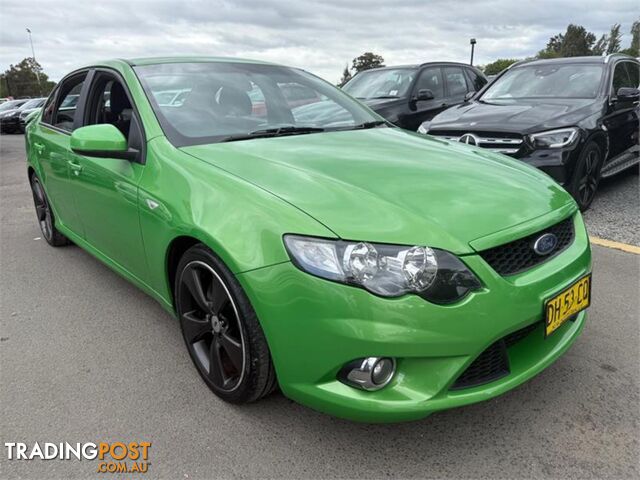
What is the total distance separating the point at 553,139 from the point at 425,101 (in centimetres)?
352

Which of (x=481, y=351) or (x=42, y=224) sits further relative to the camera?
(x=42, y=224)

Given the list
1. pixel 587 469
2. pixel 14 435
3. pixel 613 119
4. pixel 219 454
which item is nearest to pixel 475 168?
pixel 587 469

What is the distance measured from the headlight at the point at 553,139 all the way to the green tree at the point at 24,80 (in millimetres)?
72082

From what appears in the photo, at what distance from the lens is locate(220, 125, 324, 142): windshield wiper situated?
2.66m

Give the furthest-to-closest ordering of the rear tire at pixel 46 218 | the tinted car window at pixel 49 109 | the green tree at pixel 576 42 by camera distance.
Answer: the green tree at pixel 576 42
the rear tire at pixel 46 218
the tinted car window at pixel 49 109

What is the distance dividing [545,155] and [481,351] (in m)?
3.49

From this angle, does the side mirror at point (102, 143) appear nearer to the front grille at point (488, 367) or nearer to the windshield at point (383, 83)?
the front grille at point (488, 367)

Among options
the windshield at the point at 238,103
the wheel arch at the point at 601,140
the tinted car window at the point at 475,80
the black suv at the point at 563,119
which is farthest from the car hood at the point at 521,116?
the tinted car window at the point at 475,80

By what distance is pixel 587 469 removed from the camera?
189 centimetres

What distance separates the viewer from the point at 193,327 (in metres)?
2.41

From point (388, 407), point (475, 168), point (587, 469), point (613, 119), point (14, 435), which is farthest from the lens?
point (613, 119)

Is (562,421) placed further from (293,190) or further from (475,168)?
(293,190)

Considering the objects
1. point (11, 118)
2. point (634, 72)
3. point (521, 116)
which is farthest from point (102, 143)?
point (11, 118)

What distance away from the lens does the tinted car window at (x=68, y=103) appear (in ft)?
12.1
